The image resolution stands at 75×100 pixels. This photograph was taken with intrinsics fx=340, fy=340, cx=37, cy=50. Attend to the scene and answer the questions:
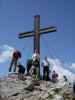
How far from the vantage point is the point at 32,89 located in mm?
20453

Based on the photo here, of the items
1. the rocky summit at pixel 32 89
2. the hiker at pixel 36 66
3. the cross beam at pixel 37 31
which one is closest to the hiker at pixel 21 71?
the rocky summit at pixel 32 89

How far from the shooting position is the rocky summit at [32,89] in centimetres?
1920

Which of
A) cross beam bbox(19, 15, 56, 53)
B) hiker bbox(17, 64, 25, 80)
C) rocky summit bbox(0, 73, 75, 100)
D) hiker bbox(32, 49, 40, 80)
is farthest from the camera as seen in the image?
cross beam bbox(19, 15, 56, 53)

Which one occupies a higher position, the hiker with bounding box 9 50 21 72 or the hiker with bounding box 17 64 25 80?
the hiker with bounding box 9 50 21 72

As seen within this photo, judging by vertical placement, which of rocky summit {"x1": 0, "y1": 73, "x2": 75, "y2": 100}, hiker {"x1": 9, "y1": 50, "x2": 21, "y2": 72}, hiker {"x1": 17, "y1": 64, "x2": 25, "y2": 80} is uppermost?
hiker {"x1": 9, "y1": 50, "x2": 21, "y2": 72}

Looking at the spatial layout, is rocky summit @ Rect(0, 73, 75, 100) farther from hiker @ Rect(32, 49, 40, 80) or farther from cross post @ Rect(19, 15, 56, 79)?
cross post @ Rect(19, 15, 56, 79)

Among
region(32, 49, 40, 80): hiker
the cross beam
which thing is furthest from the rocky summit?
the cross beam

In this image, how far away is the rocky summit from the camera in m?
19.2

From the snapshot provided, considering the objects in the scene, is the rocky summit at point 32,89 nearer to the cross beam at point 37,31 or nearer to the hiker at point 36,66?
the hiker at point 36,66

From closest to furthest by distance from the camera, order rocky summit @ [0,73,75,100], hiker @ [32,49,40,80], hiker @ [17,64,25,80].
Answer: rocky summit @ [0,73,75,100], hiker @ [17,64,25,80], hiker @ [32,49,40,80]

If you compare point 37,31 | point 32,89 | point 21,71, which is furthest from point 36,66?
point 37,31

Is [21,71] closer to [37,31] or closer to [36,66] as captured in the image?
[36,66]

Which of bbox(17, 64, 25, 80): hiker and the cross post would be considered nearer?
bbox(17, 64, 25, 80): hiker

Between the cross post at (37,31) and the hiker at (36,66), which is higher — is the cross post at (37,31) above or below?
above
